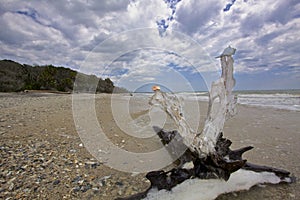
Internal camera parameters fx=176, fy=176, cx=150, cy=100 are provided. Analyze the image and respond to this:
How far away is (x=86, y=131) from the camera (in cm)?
407

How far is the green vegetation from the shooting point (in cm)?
1894

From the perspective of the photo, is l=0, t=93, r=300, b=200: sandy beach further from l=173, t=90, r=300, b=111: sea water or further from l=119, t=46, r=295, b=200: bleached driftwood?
l=173, t=90, r=300, b=111: sea water

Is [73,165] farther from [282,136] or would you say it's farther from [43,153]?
[282,136]

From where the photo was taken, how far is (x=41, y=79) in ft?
74.1

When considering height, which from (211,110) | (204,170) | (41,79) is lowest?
(204,170)

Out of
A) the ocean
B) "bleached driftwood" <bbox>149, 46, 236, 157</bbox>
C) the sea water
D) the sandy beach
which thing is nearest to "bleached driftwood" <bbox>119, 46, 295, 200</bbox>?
"bleached driftwood" <bbox>149, 46, 236, 157</bbox>

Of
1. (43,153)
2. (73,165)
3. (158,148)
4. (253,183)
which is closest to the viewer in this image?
(253,183)

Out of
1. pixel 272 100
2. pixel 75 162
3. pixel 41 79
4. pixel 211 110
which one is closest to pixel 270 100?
pixel 272 100

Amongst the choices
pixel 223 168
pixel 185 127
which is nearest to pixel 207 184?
pixel 223 168

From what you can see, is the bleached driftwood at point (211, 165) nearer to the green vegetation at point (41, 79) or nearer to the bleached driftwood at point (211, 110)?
the bleached driftwood at point (211, 110)

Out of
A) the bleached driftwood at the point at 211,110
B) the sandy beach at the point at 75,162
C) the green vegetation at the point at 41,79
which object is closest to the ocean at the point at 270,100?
the bleached driftwood at the point at 211,110

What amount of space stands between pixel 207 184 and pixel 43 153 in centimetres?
236

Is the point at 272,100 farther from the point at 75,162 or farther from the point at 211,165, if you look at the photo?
the point at 75,162

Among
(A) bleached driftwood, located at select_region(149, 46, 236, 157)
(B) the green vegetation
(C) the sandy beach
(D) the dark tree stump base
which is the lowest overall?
(C) the sandy beach
